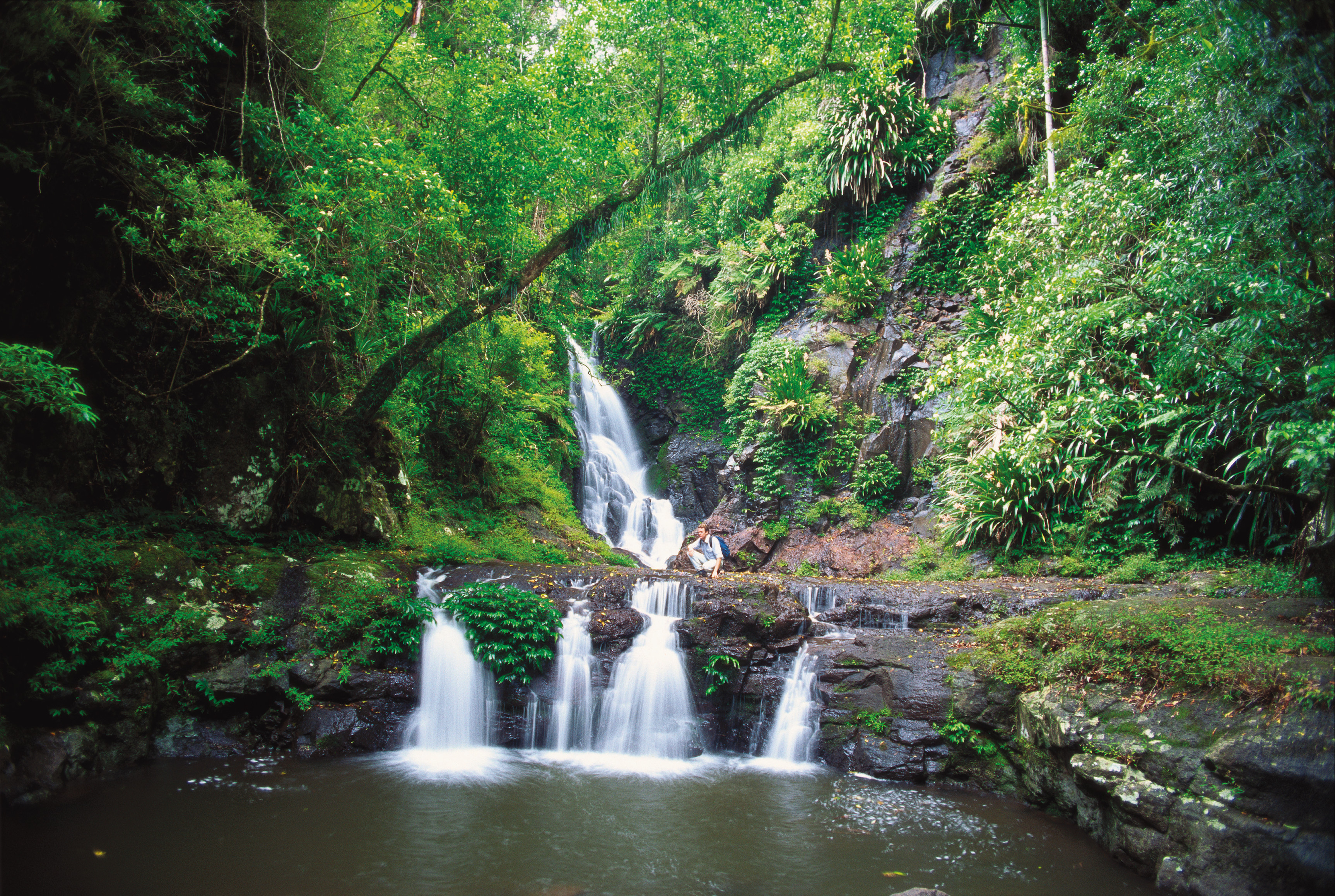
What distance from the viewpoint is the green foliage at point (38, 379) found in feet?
14.6

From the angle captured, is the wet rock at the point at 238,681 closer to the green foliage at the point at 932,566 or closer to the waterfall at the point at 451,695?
the waterfall at the point at 451,695

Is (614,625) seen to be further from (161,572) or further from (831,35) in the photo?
(831,35)

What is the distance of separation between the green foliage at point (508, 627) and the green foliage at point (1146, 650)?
4721 millimetres

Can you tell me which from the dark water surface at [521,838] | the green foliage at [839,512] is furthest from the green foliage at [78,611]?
the green foliage at [839,512]

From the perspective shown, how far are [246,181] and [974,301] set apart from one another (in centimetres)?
1239

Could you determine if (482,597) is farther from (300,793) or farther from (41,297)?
(41,297)

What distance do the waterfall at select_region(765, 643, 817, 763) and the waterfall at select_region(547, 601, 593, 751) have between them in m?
2.05

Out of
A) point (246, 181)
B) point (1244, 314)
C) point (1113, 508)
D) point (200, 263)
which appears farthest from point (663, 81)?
point (1113, 508)

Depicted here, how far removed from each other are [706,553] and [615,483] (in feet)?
15.8

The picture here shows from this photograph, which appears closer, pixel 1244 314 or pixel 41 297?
pixel 1244 314

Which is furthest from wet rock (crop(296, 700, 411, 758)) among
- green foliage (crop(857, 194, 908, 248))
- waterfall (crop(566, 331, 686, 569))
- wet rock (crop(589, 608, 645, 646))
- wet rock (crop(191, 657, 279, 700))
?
green foliage (crop(857, 194, 908, 248))

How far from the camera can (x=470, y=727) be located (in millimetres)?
7316

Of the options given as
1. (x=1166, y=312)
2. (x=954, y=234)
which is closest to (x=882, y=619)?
(x=1166, y=312)

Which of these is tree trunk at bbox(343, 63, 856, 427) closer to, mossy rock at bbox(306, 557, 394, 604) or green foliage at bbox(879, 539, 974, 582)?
mossy rock at bbox(306, 557, 394, 604)
